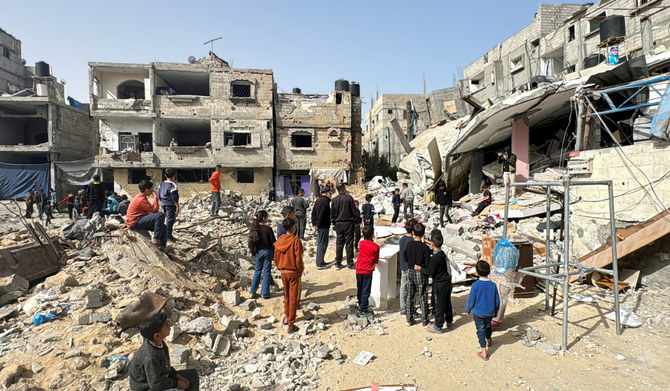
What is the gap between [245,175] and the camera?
2136cm

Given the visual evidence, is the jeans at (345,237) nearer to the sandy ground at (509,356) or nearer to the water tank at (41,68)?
the sandy ground at (509,356)

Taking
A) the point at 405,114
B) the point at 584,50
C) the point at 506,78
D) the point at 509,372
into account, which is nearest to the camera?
the point at 509,372

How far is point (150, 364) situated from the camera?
2.40 meters

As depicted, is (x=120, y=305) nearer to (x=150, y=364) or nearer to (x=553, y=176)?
(x=150, y=364)

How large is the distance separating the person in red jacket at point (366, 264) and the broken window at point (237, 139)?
56.9 ft

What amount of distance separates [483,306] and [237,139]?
19595 millimetres

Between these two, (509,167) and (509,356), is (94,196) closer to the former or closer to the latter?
(509,356)

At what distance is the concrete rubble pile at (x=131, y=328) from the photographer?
11.6 ft

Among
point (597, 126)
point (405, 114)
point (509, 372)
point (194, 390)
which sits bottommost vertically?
point (509, 372)

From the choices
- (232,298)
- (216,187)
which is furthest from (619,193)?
(216,187)

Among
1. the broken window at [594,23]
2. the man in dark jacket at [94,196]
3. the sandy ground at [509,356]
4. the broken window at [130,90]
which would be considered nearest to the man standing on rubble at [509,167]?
the sandy ground at [509,356]

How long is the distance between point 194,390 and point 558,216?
10.2 metres

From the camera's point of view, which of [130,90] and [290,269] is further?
[130,90]

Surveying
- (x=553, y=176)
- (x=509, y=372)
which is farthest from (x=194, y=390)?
(x=553, y=176)
